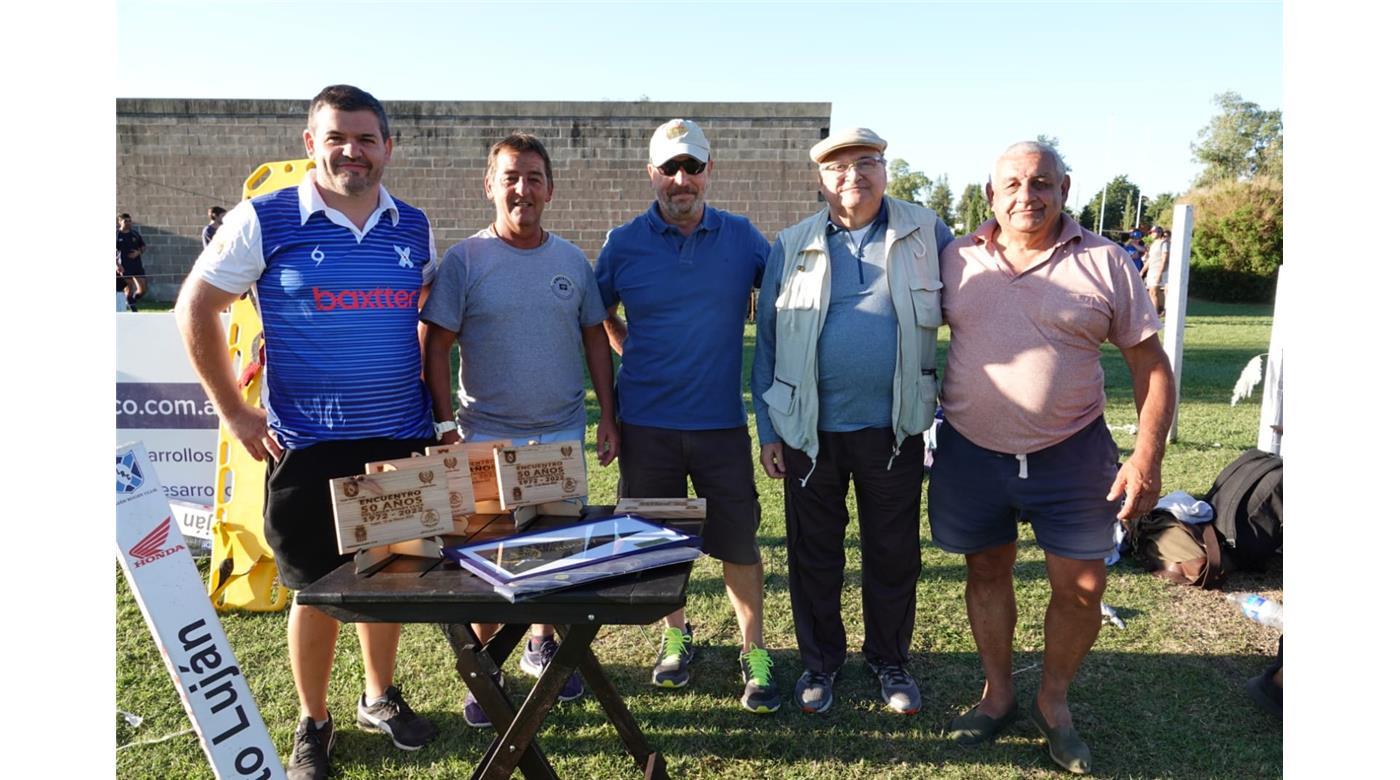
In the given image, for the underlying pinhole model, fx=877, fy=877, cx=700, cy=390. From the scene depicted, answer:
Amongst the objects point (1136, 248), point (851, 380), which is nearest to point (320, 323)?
point (851, 380)

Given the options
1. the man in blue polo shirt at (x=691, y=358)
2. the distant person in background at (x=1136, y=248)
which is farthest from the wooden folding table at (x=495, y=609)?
the distant person in background at (x=1136, y=248)

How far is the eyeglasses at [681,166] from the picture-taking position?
3297 mm

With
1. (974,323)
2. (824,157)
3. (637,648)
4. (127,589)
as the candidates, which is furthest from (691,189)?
(127,589)

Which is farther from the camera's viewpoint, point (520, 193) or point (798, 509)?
point (798, 509)

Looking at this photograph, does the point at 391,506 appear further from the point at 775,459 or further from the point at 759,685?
the point at 759,685

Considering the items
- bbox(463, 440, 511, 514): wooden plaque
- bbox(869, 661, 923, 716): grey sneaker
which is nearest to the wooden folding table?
bbox(463, 440, 511, 514): wooden plaque

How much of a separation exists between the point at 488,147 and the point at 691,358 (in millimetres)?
13621

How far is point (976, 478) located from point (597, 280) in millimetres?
1630

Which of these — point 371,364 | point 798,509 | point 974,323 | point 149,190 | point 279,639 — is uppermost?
point 149,190

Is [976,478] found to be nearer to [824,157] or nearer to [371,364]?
[824,157]

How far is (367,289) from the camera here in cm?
274

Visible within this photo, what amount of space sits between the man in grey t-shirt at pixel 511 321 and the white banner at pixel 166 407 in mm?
2655

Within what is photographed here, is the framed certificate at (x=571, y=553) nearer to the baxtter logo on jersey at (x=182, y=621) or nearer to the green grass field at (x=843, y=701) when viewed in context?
the baxtter logo on jersey at (x=182, y=621)

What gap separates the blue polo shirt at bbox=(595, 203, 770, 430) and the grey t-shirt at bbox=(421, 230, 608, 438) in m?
0.27
